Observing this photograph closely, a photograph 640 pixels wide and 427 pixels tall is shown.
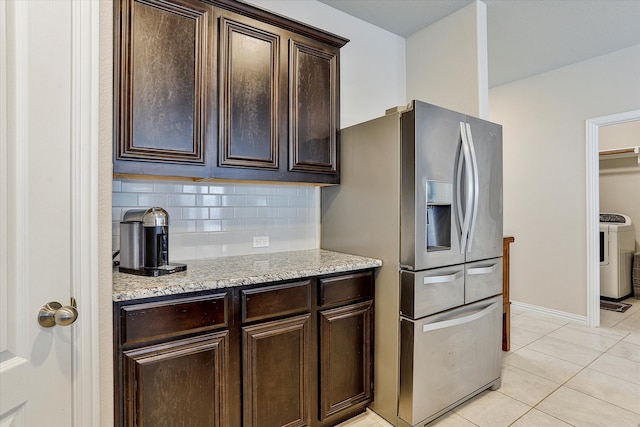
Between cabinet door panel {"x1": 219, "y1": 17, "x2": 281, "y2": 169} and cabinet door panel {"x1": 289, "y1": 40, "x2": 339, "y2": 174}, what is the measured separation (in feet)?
0.41

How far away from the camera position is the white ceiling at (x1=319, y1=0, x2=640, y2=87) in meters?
2.64

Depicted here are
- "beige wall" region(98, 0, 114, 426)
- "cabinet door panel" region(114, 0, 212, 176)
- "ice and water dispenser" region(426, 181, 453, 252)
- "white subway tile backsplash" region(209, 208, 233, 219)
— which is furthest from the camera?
"white subway tile backsplash" region(209, 208, 233, 219)

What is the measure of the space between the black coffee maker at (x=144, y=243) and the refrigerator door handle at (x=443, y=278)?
1344 millimetres

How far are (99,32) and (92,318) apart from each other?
891mm

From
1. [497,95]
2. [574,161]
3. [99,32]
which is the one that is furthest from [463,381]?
[497,95]

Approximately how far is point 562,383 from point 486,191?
1521 millimetres

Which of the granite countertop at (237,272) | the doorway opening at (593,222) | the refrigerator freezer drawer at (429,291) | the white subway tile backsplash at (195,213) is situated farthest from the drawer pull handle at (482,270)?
the doorway opening at (593,222)

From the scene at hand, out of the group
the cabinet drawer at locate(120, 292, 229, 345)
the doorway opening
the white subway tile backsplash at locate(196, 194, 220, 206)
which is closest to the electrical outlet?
the white subway tile backsplash at locate(196, 194, 220, 206)

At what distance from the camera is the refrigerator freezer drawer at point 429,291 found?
1.87m

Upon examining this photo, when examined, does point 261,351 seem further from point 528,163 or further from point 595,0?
point 528,163

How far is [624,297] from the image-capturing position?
4590 mm

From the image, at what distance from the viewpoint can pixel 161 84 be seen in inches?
65.3

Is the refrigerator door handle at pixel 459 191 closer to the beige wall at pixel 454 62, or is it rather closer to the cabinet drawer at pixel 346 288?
the cabinet drawer at pixel 346 288

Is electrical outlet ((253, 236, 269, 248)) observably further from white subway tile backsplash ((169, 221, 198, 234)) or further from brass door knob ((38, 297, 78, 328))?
brass door knob ((38, 297, 78, 328))
